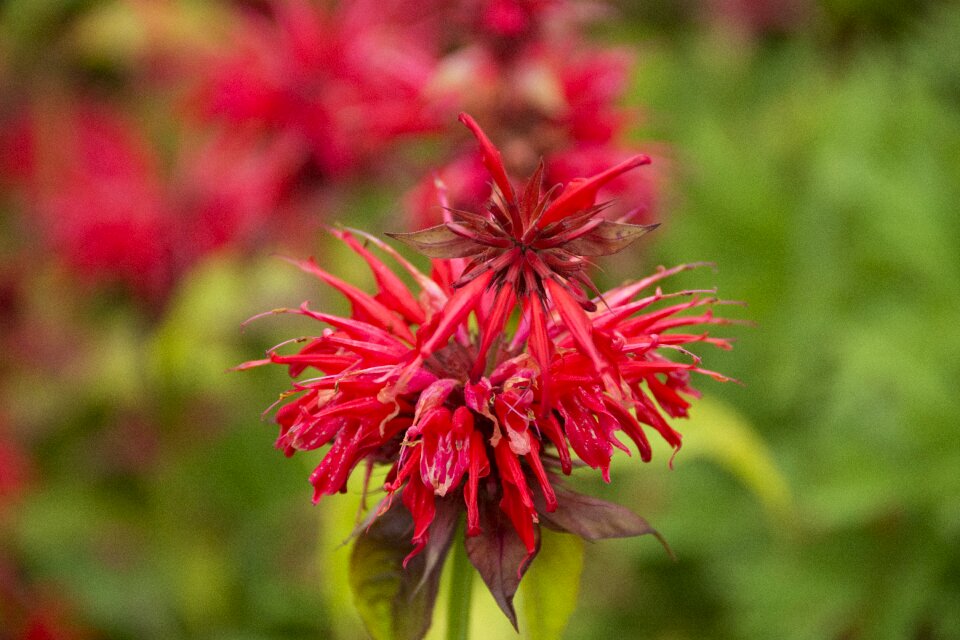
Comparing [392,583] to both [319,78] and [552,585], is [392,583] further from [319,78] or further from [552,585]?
[319,78]

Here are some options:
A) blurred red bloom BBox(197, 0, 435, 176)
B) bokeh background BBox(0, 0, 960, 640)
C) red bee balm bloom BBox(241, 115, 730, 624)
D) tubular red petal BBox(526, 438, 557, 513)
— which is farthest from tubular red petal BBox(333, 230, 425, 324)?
blurred red bloom BBox(197, 0, 435, 176)

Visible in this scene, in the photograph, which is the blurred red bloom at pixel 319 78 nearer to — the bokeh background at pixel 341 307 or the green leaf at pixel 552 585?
the bokeh background at pixel 341 307

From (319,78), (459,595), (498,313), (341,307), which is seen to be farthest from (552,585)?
(319,78)

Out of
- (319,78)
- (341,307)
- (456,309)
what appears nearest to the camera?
(456,309)

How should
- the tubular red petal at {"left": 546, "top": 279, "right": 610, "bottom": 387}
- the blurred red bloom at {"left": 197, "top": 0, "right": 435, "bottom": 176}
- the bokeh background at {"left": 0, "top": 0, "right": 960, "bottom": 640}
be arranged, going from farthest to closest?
the blurred red bloom at {"left": 197, "top": 0, "right": 435, "bottom": 176}, the bokeh background at {"left": 0, "top": 0, "right": 960, "bottom": 640}, the tubular red petal at {"left": 546, "top": 279, "right": 610, "bottom": 387}

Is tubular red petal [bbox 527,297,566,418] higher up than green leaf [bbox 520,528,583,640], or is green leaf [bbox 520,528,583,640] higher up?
tubular red petal [bbox 527,297,566,418]

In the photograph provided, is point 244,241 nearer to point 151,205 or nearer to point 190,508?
point 151,205

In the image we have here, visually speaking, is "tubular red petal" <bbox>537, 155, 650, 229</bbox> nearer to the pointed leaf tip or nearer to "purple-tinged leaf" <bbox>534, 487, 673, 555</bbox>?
the pointed leaf tip

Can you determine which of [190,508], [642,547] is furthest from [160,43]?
Answer: [642,547]
